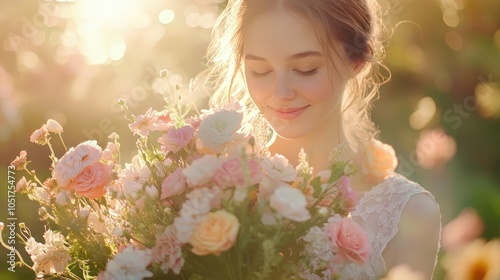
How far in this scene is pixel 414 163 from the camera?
192 inches

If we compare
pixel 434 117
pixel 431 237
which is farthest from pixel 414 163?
pixel 431 237

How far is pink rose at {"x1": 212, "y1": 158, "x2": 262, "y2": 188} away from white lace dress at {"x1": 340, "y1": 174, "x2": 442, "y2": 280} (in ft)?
3.30

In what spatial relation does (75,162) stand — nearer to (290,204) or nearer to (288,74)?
(290,204)

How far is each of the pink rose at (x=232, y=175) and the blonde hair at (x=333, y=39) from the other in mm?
945

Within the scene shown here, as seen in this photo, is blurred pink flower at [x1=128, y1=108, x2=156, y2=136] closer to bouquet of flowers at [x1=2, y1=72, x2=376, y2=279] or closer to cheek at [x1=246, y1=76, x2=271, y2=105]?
bouquet of flowers at [x1=2, y1=72, x2=376, y2=279]

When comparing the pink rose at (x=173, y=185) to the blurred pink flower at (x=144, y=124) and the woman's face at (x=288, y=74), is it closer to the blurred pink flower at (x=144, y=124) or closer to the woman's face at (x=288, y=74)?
the blurred pink flower at (x=144, y=124)

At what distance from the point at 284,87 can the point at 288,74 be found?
4 centimetres

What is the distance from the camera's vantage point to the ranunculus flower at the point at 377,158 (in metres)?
2.25

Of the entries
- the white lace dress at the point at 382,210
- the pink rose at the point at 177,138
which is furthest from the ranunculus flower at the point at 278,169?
the white lace dress at the point at 382,210

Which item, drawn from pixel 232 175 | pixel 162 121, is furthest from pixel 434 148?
pixel 232 175

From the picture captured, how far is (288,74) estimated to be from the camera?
2432 mm

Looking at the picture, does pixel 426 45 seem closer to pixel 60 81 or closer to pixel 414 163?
pixel 414 163

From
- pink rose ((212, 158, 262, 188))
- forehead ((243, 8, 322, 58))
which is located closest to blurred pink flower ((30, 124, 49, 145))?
pink rose ((212, 158, 262, 188))

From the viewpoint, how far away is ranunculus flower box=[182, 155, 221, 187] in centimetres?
Answer: 164
